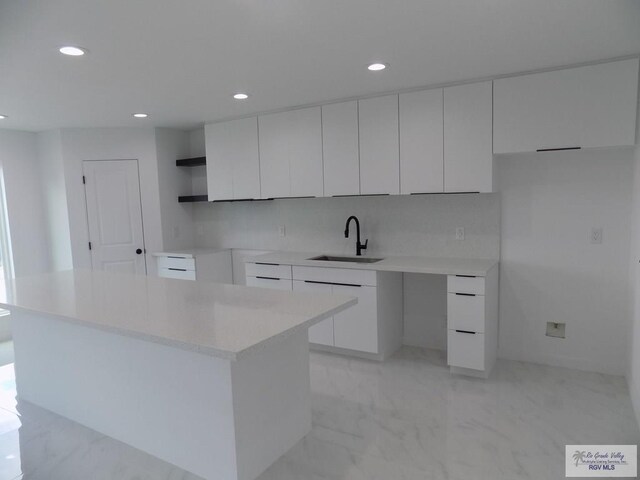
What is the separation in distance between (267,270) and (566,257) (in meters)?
2.47

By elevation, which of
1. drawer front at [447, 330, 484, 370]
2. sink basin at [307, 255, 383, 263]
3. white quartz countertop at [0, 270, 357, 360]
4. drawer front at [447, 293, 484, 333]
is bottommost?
drawer front at [447, 330, 484, 370]

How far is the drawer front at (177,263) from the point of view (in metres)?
4.51

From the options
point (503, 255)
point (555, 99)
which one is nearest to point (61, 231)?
point (503, 255)

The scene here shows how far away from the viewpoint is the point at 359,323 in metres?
3.55

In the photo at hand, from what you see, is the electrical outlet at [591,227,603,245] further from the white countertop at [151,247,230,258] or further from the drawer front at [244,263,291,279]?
the white countertop at [151,247,230,258]

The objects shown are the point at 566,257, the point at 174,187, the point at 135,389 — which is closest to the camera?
the point at 135,389

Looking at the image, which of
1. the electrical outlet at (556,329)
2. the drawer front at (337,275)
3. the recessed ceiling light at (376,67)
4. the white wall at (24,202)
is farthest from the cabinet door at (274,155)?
the white wall at (24,202)

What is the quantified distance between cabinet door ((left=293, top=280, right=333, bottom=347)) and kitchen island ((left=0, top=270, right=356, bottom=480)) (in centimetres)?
121

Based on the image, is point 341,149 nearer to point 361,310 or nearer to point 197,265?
point 361,310

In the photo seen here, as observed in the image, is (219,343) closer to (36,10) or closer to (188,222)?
(36,10)

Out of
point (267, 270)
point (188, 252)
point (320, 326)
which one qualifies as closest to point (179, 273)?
point (188, 252)

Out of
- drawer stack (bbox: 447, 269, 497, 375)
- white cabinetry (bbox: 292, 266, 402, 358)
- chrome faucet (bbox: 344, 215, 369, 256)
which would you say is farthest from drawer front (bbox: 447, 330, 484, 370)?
chrome faucet (bbox: 344, 215, 369, 256)

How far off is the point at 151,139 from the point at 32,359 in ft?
8.48

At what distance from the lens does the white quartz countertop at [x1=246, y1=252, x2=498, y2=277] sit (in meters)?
3.14
